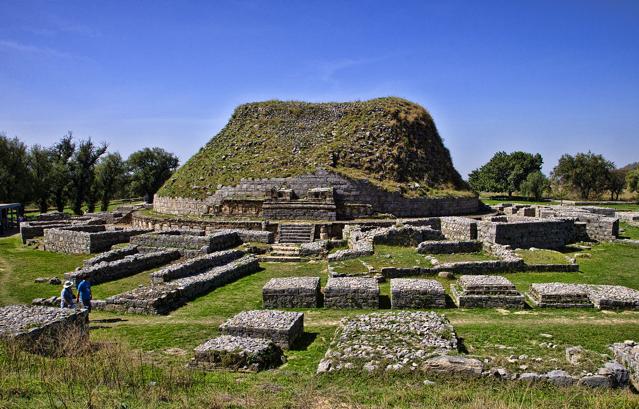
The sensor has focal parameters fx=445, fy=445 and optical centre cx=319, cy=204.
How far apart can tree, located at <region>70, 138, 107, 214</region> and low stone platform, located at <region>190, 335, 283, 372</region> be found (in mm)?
45903

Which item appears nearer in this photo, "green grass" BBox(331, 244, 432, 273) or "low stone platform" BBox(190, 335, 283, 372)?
"low stone platform" BBox(190, 335, 283, 372)

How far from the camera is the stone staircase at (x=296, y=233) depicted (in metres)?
24.8

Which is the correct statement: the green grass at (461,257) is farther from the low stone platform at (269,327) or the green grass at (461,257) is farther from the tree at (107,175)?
the tree at (107,175)

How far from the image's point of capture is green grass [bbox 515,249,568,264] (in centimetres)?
1667

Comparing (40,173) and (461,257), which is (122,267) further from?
(40,173)

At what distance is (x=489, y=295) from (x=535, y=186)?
61995 millimetres

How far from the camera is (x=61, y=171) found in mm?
47062

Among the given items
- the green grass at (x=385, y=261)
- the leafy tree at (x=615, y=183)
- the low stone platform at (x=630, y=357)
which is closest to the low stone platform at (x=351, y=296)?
the green grass at (x=385, y=261)

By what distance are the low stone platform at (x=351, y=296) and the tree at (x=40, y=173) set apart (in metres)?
43.0

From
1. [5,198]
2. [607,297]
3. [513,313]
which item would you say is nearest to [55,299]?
[513,313]

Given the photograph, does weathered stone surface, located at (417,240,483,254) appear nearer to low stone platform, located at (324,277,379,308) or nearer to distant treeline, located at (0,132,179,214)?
low stone platform, located at (324,277,379,308)

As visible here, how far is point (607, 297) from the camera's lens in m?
11.6

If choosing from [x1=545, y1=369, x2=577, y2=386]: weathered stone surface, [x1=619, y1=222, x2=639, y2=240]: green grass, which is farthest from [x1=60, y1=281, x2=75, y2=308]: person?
[x1=619, y1=222, x2=639, y2=240]: green grass

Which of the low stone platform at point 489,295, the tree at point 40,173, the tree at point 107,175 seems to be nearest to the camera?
the low stone platform at point 489,295
